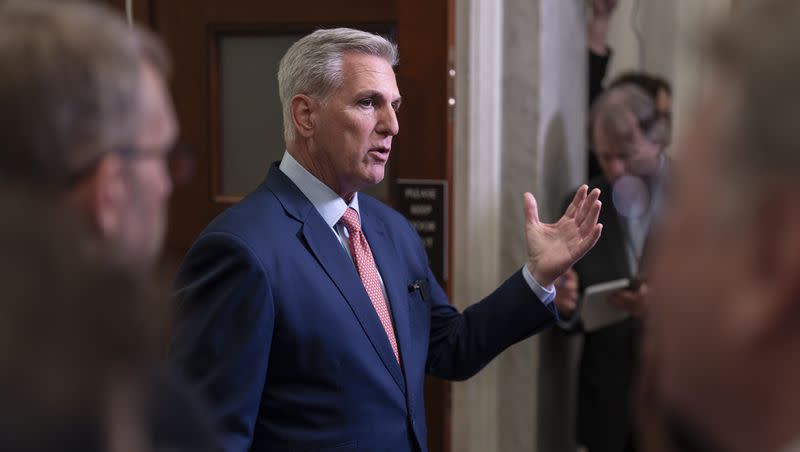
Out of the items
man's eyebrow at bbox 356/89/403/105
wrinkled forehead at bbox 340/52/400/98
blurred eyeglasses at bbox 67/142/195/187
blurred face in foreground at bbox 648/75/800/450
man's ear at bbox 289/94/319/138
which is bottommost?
blurred face in foreground at bbox 648/75/800/450

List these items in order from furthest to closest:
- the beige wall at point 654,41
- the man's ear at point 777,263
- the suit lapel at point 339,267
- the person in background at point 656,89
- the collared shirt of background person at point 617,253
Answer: the beige wall at point 654,41 < the person in background at point 656,89 < the collared shirt of background person at point 617,253 < the suit lapel at point 339,267 < the man's ear at point 777,263

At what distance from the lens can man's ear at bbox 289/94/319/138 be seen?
71.9 inches

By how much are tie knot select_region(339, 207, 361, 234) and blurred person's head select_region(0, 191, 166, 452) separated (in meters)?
1.16

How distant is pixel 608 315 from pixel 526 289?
3.21 feet

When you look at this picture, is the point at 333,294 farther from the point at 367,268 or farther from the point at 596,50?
the point at 596,50

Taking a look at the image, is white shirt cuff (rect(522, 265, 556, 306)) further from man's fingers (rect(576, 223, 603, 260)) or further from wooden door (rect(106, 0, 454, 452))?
wooden door (rect(106, 0, 454, 452))

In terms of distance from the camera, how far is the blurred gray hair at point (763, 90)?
50cm

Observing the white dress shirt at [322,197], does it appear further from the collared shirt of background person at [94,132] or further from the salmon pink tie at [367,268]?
the collared shirt of background person at [94,132]

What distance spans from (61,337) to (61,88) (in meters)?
0.19

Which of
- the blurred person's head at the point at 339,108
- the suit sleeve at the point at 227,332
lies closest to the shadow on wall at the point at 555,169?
the blurred person's head at the point at 339,108

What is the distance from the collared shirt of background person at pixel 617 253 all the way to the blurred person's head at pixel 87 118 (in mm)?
2094

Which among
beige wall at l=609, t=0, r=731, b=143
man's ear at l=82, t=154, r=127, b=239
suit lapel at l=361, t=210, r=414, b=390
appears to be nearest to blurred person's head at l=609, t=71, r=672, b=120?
beige wall at l=609, t=0, r=731, b=143

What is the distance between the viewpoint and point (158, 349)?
664mm

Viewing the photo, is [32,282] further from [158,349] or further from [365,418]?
[365,418]
